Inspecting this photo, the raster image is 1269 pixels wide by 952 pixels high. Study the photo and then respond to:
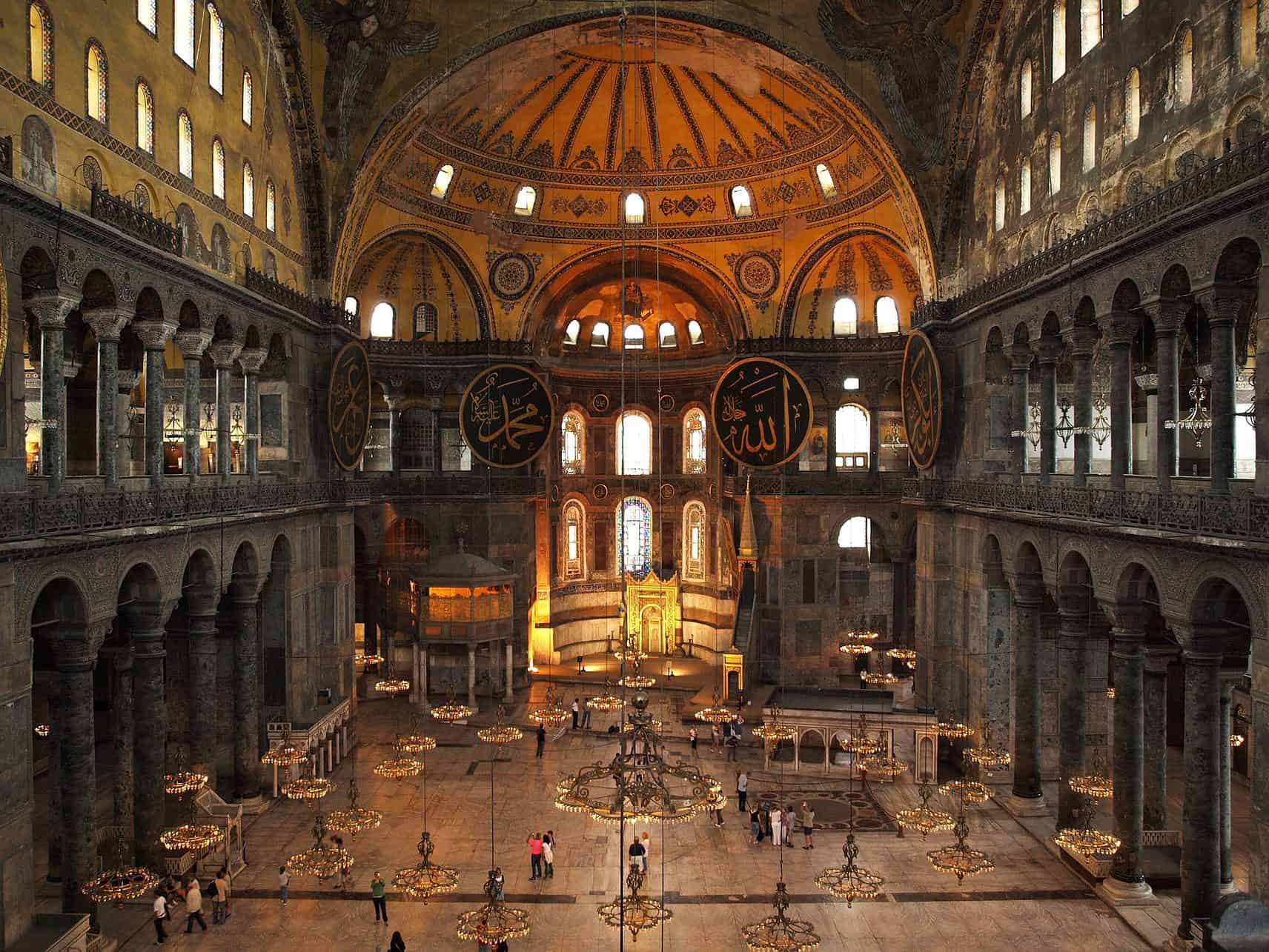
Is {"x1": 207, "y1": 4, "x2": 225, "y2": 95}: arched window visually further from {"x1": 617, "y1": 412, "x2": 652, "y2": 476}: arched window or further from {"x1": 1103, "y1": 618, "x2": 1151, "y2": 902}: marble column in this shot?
{"x1": 617, "y1": 412, "x2": 652, "y2": 476}: arched window

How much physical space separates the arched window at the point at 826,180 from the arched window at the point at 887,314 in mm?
2994

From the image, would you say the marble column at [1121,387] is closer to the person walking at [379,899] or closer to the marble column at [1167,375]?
the marble column at [1167,375]

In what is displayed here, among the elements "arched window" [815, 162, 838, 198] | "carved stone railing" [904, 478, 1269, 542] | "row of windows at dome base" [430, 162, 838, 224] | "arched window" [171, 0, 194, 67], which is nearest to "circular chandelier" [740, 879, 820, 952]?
"carved stone railing" [904, 478, 1269, 542]

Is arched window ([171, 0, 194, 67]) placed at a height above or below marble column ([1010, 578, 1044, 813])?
above

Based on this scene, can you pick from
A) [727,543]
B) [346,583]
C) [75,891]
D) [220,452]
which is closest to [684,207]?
[727,543]

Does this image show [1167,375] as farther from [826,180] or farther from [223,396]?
[223,396]

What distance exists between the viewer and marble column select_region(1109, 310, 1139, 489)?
1356 centimetres

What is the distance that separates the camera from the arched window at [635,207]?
25578mm

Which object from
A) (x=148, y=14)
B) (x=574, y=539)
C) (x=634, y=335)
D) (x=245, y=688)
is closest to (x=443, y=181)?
(x=634, y=335)

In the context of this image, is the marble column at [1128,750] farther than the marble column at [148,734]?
No

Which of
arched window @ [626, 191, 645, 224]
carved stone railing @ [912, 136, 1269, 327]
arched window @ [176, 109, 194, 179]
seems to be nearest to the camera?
carved stone railing @ [912, 136, 1269, 327]

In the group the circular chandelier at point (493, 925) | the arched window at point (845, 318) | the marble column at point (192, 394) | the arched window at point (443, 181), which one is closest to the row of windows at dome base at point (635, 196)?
the arched window at point (443, 181)

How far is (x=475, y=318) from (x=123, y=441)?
397 inches

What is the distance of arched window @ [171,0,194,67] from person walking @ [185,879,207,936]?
11.2 meters
